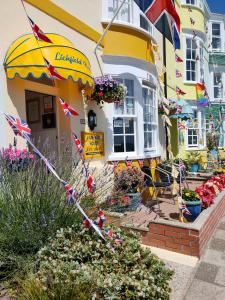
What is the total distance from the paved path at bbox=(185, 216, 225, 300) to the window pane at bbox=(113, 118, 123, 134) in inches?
141

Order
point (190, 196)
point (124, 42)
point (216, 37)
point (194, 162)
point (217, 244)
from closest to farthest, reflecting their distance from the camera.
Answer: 1. point (217, 244)
2. point (190, 196)
3. point (124, 42)
4. point (194, 162)
5. point (216, 37)


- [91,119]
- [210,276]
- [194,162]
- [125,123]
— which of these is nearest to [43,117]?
[91,119]

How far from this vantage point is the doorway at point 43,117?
5773mm

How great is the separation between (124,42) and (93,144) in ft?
9.38

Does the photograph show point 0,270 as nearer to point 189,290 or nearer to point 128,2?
point 189,290

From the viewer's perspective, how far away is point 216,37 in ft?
57.0

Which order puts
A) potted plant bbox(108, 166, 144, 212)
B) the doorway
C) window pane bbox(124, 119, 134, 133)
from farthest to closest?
1. window pane bbox(124, 119, 134, 133)
2. the doorway
3. potted plant bbox(108, 166, 144, 212)

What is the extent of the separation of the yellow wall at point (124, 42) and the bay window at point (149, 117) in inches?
40.9

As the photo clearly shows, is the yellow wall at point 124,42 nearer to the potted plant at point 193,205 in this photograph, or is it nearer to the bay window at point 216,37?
the potted plant at point 193,205

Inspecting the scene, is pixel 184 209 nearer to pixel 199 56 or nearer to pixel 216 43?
pixel 199 56

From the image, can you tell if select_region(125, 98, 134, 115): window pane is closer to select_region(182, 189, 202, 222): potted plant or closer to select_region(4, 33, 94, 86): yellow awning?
select_region(4, 33, 94, 86): yellow awning

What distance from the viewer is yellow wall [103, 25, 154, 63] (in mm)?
6562

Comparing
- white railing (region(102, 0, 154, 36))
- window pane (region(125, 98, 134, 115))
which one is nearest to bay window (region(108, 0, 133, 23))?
white railing (region(102, 0, 154, 36))

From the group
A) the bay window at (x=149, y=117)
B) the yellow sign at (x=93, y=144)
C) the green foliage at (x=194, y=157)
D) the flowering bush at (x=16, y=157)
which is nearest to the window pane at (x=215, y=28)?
the green foliage at (x=194, y=157)
